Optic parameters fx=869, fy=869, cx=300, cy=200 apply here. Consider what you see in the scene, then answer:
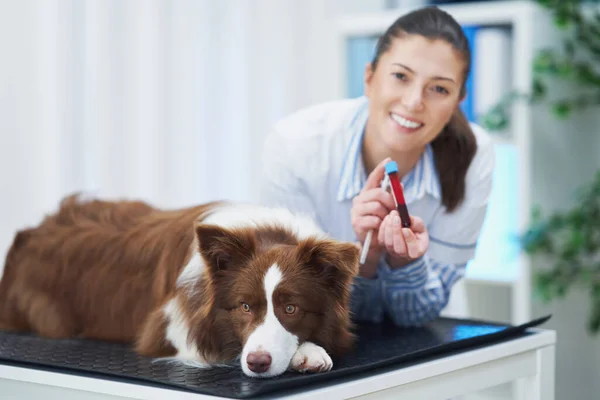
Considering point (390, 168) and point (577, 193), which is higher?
point (390, 168)

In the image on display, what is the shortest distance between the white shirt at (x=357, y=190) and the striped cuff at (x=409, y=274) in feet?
0.12

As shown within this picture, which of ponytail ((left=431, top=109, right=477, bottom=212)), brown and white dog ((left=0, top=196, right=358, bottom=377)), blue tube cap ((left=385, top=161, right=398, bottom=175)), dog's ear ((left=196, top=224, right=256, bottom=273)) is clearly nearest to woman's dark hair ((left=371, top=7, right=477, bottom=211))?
ponytail ((left=431, top=109, right=477, bottom=212))

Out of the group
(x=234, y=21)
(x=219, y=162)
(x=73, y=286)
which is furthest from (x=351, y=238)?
(x=234, y=21)

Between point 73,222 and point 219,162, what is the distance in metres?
1.25

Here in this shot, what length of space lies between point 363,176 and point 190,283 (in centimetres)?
45

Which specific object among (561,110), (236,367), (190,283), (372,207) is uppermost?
(561,110)

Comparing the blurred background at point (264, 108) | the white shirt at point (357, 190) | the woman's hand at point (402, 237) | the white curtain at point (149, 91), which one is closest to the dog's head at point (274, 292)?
the woman's hand at point (402, 237)

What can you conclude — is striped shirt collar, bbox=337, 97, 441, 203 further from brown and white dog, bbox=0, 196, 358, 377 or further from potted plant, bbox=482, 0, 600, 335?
potted plant, bbox=482, 0, 600, 335

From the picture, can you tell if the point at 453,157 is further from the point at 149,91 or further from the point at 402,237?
the point at 149,91

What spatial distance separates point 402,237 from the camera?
141 centimetres

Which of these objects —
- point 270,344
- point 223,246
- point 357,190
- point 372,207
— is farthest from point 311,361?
point 357,190

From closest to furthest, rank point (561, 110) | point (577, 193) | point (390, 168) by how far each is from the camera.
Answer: point (390, 168)
point (561, 110)
point (577, 193)

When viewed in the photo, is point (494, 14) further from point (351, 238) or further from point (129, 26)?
point (351, 238)

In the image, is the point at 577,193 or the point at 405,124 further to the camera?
the point at 577,193
